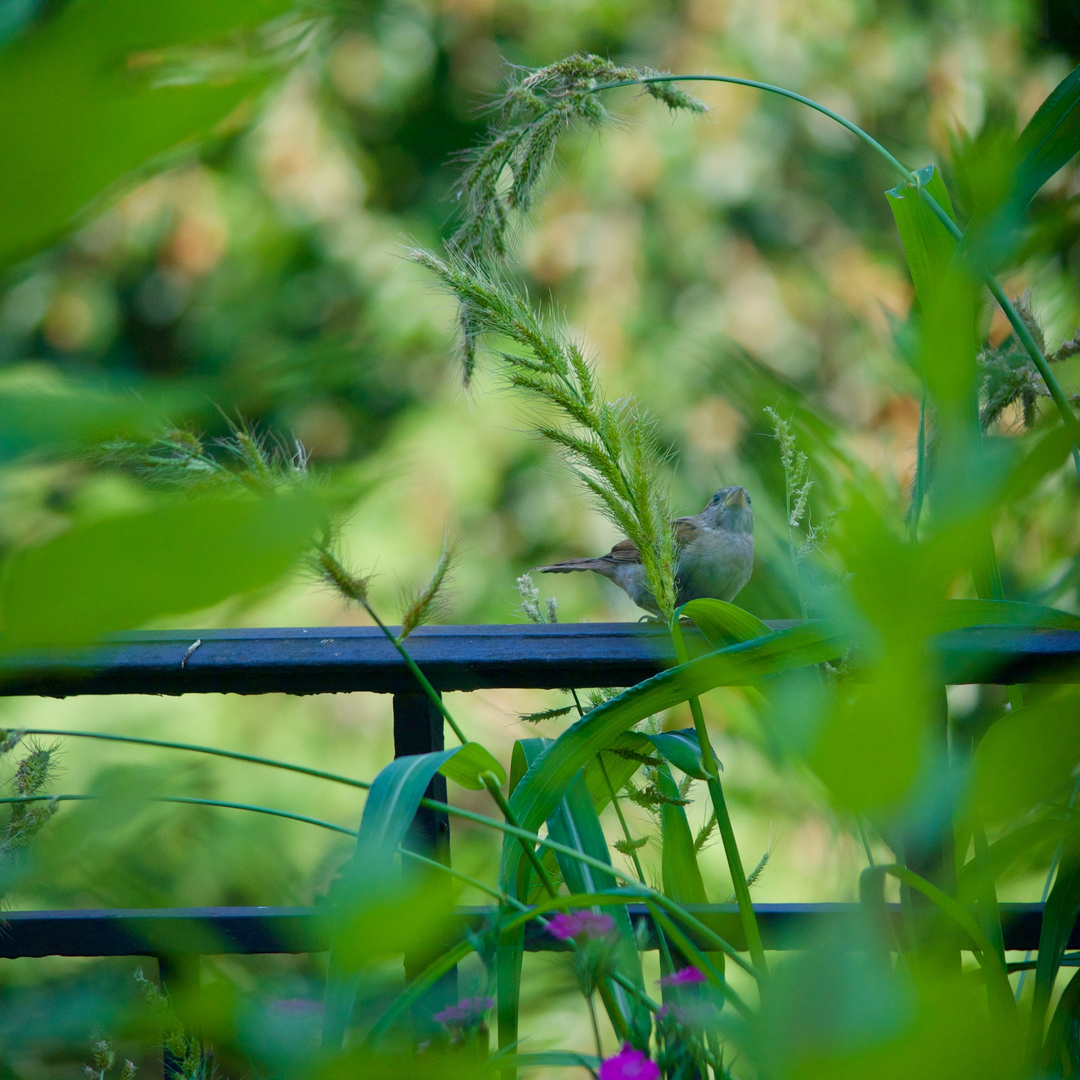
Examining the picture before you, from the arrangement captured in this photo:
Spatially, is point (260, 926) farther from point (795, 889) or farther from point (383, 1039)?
point (795, 889)

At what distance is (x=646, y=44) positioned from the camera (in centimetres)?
321

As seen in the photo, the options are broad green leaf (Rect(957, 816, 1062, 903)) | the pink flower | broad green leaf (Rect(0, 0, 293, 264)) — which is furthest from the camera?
the pink flower

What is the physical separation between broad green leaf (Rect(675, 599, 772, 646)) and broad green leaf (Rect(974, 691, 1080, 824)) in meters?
0.46

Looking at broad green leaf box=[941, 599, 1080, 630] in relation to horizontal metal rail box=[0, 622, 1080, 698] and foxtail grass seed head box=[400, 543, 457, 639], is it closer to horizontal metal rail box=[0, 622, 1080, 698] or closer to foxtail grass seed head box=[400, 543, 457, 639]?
horizontal metal rail box=[0, 622, 1080, 698]

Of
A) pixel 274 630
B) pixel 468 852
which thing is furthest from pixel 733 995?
pixel 468 852

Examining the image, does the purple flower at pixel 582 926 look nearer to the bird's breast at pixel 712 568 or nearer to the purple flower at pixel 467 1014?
the purple flower at pixel 467 1014

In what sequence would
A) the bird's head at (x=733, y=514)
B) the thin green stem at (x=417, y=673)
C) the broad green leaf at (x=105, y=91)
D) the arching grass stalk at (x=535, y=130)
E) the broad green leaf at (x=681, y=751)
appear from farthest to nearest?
the bird's head at (x=733, y=514) < the arching grass stalk at (x=535, y=130) < the broad green leaf at (x=681, y=751) < the thin green stem at (x=417, y=673) < the broad green leaf at (x=105, y=91)

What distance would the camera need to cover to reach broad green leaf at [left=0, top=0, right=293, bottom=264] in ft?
0.31

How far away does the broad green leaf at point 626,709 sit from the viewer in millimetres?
525

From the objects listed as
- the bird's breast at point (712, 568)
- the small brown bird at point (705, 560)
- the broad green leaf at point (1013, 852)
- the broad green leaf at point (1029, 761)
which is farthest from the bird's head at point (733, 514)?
the broad green leaf at point (1029, 761)

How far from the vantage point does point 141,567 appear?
10cm

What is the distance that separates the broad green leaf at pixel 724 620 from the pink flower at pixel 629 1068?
276mm

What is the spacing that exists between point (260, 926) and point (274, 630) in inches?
8.7

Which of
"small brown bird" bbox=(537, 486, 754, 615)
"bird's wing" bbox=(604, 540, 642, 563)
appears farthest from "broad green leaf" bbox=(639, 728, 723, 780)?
"bird's wing" bbox=(604, 540, 642, 563)
